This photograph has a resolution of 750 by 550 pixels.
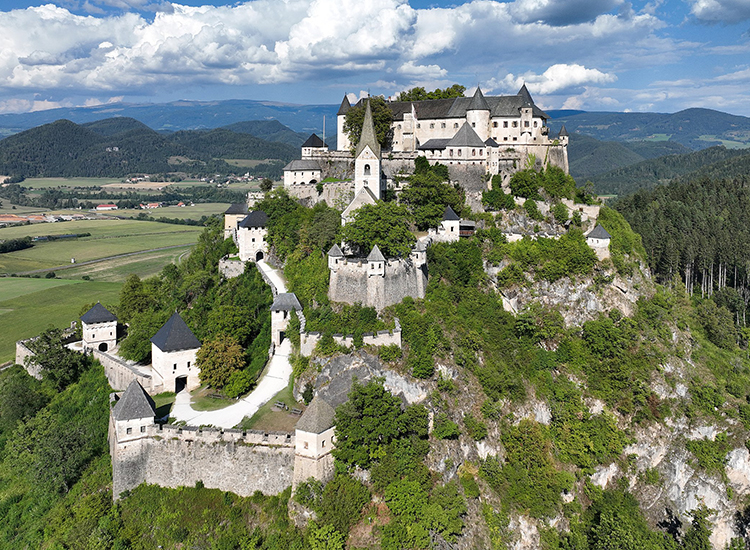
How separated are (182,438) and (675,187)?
106571 millimetres

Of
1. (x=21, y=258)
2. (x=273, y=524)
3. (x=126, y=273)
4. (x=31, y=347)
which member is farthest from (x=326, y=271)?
(x=21, y=258)

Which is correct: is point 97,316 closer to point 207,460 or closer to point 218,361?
point 218,361

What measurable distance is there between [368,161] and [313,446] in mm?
30433

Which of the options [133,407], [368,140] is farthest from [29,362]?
[368,140]

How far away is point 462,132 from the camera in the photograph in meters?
58.4

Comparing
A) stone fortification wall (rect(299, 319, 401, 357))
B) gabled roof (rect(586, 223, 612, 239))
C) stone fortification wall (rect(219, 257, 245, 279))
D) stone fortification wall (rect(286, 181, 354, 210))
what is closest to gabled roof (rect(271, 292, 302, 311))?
stone fortification wall (rect(299, 319, 401, 357))

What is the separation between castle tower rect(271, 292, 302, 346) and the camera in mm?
42250

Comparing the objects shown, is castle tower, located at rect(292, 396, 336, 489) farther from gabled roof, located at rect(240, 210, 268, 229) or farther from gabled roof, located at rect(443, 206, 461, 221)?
gabled roof, located at rect(240, 210, 268, 229)

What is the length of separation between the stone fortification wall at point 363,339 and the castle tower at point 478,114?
30930mm

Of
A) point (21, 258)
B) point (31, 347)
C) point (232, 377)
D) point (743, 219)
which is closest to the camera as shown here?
point (232, 377)

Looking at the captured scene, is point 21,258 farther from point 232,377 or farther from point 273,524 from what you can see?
point 273,524

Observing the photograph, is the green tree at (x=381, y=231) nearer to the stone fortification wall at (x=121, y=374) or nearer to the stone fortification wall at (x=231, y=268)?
the stone fortification wall at (x=231, y=268)

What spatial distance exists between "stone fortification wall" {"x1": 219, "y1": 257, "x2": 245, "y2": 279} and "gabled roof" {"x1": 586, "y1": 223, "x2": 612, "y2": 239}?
110 ft

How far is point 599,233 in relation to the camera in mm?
51719
